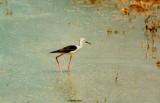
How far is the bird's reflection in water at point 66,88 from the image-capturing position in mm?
11070

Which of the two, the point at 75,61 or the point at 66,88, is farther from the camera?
the point at 75,61

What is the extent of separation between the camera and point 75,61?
14.5 meters

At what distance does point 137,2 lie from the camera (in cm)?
2417

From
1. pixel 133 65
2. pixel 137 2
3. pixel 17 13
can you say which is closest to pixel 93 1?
pixel 137 2

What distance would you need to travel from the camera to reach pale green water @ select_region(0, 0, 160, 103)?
11.3 m

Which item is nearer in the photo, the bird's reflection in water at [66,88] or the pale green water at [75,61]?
the bird's reflection in water at [66,88]

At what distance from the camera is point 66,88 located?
11922 mm

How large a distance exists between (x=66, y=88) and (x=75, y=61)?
2658mm

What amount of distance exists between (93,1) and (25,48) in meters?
10.2

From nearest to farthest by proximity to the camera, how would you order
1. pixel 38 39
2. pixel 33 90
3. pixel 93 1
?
1. pixel 33 90
2. pixel 38 39
3. pixel 93 1

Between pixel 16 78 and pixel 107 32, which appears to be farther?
pixel 107 32

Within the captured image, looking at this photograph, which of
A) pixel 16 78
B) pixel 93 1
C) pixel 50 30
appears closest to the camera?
pixel 16 78

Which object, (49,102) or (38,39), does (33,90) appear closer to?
(49,102)

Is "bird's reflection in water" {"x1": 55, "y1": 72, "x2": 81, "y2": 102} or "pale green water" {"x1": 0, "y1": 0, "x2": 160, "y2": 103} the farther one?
"pale green water" {"x1": 0, "y1": 0, "x2": 160, "y2": 103}
